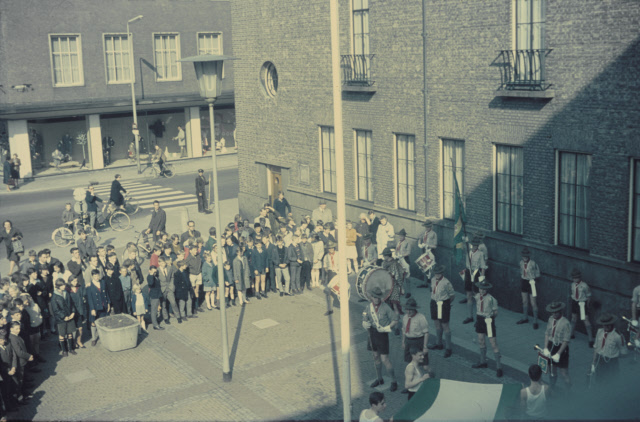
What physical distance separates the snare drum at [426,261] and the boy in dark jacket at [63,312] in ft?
29.7

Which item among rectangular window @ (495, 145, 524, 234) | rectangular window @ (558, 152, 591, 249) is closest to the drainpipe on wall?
rectangular window @ (495, 145, 524, 234)

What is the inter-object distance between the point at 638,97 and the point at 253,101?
57.0 ft

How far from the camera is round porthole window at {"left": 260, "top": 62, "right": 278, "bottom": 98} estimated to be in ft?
95.3

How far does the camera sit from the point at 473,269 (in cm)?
1872

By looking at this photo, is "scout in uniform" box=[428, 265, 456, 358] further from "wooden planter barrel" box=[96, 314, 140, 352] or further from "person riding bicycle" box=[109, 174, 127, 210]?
"person riding bicycle" box=[109, 174, 127, 210]

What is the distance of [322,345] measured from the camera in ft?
57.4

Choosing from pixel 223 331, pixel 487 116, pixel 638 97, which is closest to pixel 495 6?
pixel 487 116

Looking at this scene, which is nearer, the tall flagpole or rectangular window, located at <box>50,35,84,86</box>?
the tall flagpole

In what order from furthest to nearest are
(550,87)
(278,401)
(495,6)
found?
(495,6) < (550,87) < (278,401)

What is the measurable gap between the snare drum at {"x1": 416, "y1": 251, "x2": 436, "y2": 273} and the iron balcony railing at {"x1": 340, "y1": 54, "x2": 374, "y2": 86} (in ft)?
19.3

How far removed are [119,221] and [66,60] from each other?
59.6 ft

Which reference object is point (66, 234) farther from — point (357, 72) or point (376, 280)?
point (376, 280)

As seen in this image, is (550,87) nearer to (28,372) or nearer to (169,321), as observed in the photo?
(169,321)

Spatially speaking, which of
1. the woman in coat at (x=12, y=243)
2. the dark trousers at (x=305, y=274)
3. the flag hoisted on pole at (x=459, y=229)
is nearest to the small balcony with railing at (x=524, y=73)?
the flag hoisted on pole at (x=459, y=229)
